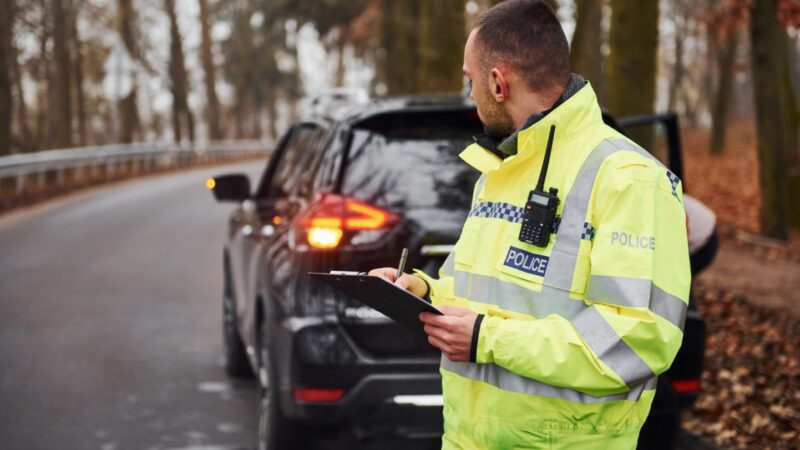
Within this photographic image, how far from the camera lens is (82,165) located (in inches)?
1091

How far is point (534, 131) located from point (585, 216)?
0.80 feet

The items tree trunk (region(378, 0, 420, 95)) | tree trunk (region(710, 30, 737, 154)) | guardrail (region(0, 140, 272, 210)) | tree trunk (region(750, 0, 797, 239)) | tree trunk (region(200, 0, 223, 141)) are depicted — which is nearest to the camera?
tree trunk (region(750, 0, 797, 239))

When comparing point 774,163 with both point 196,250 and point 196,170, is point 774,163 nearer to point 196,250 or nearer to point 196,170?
point 196,250

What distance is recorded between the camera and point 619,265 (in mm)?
2283

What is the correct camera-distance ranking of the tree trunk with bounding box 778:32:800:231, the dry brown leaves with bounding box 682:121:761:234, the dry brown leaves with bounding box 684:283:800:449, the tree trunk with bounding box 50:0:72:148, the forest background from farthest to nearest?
the tree trunk with bounding box 50:0:72:148 < the dry brown leaves with bounding box 682:121:761:234 < the tree trunk with bounding box 778:32:800:231 < the forest background < the dry brown leaves with bounding box 684:283:800:449

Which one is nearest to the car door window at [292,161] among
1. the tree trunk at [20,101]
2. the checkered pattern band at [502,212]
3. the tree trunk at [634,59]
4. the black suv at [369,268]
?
the black suv at [369,268]

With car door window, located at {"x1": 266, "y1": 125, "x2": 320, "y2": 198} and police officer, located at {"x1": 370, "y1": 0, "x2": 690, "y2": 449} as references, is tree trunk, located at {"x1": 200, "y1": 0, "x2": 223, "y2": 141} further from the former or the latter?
police officer, located at {"x1": 370, "y1": 0, "x2": 690, "y2": 449}

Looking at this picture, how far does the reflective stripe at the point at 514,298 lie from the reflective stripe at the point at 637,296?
0.07 metres

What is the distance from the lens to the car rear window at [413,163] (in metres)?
4.80

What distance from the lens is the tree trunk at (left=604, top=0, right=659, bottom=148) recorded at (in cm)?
966

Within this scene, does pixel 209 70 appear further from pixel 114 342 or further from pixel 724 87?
pixel 114 342

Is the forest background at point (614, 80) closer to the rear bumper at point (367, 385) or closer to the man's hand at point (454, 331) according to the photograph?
the rear bumper at point (367, 385)

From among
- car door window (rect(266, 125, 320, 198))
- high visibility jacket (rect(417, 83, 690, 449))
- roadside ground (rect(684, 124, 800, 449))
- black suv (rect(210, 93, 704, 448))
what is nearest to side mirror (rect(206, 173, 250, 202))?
car door window (rect(266, 125, 320, 198))

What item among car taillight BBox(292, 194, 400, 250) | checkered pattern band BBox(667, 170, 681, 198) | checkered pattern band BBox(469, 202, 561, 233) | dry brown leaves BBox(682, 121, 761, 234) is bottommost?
dry brown leaves BBox(682, 121, 761, 234)
